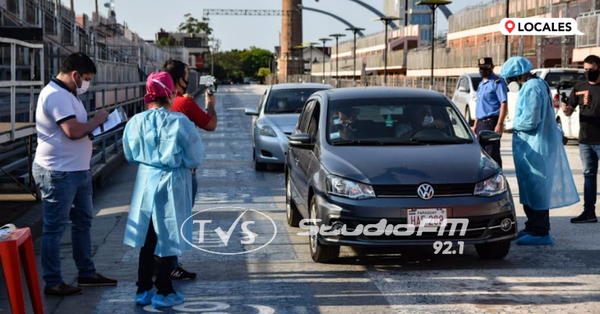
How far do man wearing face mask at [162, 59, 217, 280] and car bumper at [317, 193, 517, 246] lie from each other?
1174 millimetres

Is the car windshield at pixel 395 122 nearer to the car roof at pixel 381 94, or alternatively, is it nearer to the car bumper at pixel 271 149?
the car roof at pixel 381 94

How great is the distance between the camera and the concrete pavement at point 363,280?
6676 mm

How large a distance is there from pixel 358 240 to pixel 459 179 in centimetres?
97

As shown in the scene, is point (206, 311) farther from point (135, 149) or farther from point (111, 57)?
point (111, 57)

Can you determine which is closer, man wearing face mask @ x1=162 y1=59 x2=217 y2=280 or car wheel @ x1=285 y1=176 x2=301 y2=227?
man wearing face mask @ x1=162 y1=59 x2=217 y2=280

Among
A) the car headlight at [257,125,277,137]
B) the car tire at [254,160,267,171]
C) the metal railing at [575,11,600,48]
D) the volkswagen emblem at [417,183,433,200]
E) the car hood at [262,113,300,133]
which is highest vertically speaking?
the metal railing at [575,11,600,48]

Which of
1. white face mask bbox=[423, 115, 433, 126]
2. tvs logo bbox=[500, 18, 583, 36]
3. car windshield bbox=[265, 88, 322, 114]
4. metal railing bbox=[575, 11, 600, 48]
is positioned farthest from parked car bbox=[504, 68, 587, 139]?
tvs logo bbox=[500, 18, 583, 36]

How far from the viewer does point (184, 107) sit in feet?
25.6

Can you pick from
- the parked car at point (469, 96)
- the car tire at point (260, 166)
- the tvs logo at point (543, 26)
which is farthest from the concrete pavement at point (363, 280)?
the tvs logo at point (543, 26)

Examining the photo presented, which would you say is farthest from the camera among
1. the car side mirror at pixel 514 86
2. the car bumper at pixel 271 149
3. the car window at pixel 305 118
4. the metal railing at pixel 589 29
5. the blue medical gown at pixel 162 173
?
the metal railing at pixel 589 29

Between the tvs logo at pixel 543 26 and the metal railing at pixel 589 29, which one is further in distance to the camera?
the tvs logo at pixel 543 26

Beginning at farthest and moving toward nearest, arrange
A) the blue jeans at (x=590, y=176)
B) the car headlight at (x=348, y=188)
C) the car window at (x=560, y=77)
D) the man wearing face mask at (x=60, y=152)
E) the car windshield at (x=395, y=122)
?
1. the car window at (x=560, y=77)
2. the blue jeans at (x=590, y=176)
3. the car windshield at (x=395, y=122)
4. the car headlight at (x=348, y=188)
5. the man wearing face mask at (x=60, y=152)

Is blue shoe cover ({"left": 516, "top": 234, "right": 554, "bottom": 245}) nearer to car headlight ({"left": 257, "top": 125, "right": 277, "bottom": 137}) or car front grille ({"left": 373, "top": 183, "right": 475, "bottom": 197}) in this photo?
car front grille ({"left": 373, "top": 183, "right": 475, "bottom": 197})

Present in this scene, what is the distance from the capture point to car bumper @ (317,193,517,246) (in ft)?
25.3
